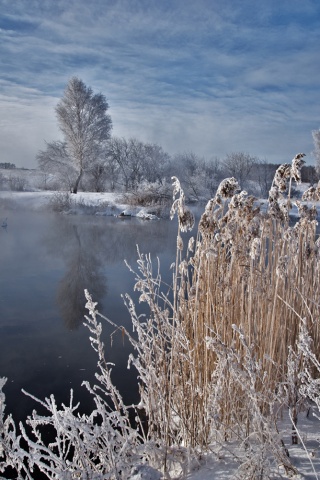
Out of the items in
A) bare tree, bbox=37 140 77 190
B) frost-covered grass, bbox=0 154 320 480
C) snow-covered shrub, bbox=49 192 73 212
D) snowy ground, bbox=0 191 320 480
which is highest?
bare tree, bbox=37 140 77 190

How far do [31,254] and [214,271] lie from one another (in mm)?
7555

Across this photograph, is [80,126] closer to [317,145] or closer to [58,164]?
[58,164]

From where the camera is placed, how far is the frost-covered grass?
1428 mm

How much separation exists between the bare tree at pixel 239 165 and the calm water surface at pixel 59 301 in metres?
15.3

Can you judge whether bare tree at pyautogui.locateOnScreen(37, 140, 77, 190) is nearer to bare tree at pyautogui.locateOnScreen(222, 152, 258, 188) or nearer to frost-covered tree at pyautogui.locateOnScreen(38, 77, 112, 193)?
frost-covered tree at pyautogui.locateOnScreen(38, 77, 112, 193)

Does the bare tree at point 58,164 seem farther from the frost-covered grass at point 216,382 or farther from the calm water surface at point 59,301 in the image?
the frost-covered grass at point 216,382

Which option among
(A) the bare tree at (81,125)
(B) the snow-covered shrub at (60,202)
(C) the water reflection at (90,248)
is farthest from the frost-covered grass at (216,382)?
(A) the bare tree at (81,125)

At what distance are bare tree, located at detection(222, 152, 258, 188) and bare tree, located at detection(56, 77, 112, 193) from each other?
8.32 meters

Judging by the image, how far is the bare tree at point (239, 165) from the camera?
2706 cm

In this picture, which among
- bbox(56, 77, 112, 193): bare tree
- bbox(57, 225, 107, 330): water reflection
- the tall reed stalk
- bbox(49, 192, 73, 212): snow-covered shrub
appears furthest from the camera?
bbox(56, 77, 112, 193): bare tree

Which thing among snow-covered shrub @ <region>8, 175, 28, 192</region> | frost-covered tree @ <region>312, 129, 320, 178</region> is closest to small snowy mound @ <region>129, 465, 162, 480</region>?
snow-covered shrub @ <region>8, 175, 28, 192</region>

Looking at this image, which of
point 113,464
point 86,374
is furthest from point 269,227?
point 86,374

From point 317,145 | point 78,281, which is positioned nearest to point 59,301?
point 78,281

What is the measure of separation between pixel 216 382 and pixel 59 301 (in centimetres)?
431
